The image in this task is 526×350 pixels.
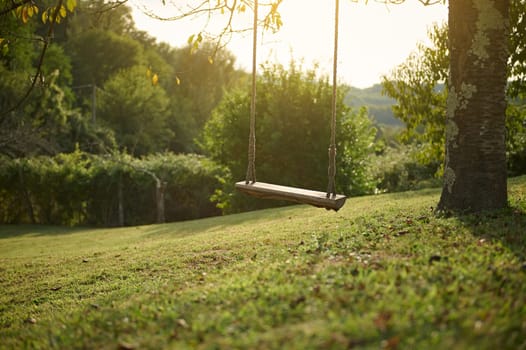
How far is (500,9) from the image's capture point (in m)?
6.48

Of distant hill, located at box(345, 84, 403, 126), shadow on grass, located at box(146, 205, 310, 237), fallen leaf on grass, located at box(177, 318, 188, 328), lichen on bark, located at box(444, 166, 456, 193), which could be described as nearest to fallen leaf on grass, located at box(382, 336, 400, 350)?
fallen leaf on grass, located at box(177, 318, 188, 328)

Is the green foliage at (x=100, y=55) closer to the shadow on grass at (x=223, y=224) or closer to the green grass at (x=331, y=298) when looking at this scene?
the shadow on grass at (x=223, y=224)

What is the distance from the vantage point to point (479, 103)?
21.3 ft

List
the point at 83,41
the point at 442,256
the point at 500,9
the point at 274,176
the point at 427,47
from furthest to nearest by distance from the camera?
1. the point at 83,41
2. the point at 274,176
3. the point at 427,47
4. the point at 500,9
5. the point at 442,256

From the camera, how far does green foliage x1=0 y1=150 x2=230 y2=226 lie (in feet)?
67.2

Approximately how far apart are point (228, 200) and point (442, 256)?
15.9 metres

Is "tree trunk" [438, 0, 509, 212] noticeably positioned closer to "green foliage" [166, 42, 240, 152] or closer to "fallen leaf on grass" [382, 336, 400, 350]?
"fallen leaf on grass" [382, 336, 400, 350]

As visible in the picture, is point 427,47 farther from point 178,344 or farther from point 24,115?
point 24,115

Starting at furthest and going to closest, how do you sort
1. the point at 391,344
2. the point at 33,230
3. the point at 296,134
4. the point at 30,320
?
the point at 296,134
the point at 33,230
the point at 30,320
the point at 391,344

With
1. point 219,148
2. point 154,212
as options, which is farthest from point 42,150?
point 219,148

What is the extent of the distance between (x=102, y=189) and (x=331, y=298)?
19.1 metres

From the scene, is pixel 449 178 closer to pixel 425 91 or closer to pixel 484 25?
pixel 484 25

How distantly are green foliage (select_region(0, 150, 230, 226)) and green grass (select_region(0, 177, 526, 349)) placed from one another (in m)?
13.7

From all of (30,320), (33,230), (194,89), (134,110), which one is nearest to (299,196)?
(30,320)
